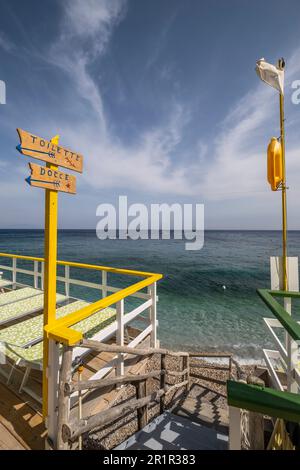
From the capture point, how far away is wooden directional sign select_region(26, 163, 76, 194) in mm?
2180

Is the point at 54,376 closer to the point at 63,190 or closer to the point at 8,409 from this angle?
the point at 8,409

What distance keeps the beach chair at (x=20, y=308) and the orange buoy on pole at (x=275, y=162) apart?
16.7 ft

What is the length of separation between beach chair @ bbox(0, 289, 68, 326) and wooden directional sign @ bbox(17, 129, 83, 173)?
3.37 m

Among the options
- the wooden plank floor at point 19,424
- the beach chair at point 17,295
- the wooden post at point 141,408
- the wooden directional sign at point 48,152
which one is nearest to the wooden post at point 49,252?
the wooden directional sign at point 48,152

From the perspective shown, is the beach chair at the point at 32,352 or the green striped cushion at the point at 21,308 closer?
the beach chair at the point at 32,352

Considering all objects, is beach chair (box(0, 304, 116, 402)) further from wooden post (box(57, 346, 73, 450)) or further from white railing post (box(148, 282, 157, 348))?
wooden post (box(57, 346, 73, 450))

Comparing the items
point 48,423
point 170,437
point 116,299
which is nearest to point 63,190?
point 116,299

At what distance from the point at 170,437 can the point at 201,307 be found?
39.7 ft

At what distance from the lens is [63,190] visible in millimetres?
2543

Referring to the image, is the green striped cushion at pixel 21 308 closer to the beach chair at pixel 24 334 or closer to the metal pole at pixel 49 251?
the beach chair at pixel 24 334

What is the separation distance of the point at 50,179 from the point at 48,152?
0.99 feet

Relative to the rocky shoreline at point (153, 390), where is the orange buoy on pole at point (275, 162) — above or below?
above

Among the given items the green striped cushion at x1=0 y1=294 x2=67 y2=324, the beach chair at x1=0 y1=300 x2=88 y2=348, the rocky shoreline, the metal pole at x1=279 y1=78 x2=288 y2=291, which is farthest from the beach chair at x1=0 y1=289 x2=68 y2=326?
the metal pole at x1=279 y1=78 x2=288 y2=291

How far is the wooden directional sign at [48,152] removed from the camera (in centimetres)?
206
